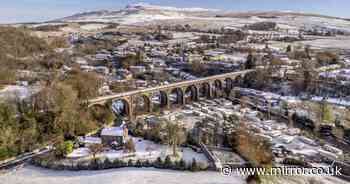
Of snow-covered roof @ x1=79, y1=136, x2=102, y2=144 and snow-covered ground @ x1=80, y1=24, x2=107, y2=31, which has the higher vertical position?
snow-covered ground @ x1=80, y1=24, x2=107, y2=31

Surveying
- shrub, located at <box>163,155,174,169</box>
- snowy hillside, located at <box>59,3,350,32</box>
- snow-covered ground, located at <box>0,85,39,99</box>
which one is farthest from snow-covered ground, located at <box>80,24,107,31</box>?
shrub, located at <box>163,155,174,169</box>

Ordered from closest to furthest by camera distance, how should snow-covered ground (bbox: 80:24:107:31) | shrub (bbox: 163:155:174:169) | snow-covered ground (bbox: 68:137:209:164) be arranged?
shrub (bbox: 163:155:174:169), snow-covered ground (bbox: 68:137:209:164), snow-covered ground (bbox: 80:24:107:31)

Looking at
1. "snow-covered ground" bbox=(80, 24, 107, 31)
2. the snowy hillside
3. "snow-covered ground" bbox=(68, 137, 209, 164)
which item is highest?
the snowy hillside

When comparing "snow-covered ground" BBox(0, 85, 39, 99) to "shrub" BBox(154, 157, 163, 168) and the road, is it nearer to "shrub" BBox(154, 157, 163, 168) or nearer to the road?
the road

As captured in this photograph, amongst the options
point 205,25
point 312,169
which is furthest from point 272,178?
point 205,25

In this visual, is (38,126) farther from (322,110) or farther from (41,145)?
(322,110)

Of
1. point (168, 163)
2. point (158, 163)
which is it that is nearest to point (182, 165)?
point (168, 163)

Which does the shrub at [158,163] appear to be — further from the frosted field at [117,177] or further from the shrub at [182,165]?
the shrub at [182,165]
